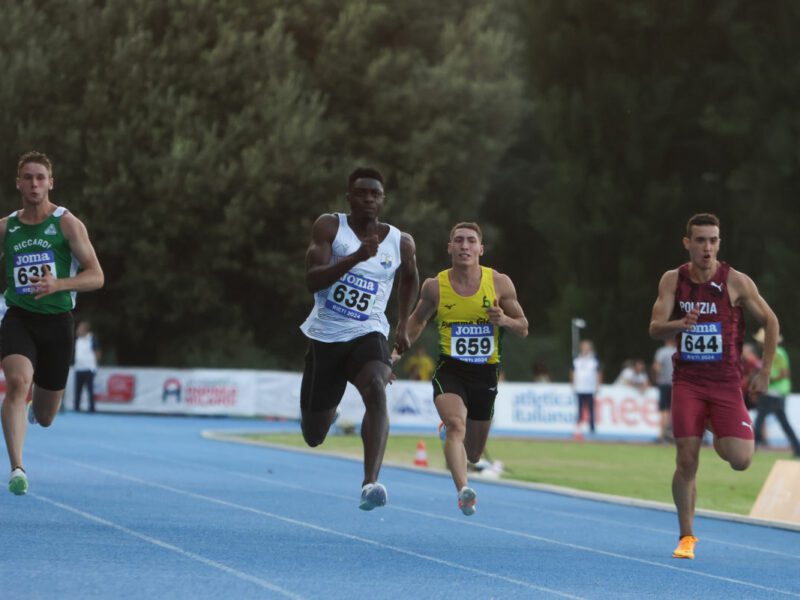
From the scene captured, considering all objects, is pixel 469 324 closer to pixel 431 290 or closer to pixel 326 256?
pixel 431 290

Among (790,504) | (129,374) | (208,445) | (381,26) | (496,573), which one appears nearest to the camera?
(496,573)

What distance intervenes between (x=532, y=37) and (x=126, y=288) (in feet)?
50.9

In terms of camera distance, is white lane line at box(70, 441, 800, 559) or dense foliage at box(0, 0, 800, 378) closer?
white lane line at box(70, 441, 800, 559)

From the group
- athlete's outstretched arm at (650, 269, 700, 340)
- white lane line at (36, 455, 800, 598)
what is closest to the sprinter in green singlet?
white lane line at (36, 455, 800, 598)

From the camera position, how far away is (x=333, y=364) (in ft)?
36.1

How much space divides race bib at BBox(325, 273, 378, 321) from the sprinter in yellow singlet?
42.5 inches

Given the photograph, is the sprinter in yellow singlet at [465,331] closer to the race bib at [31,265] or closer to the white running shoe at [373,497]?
the white running shoe at [373,497]

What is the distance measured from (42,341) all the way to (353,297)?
2.18 meters

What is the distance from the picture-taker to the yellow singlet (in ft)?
39.5

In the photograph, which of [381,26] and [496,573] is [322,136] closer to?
[381,26]

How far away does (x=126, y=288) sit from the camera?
40156 millimetres

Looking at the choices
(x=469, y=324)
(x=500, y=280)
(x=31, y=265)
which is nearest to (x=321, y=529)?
(x=469, y=324)

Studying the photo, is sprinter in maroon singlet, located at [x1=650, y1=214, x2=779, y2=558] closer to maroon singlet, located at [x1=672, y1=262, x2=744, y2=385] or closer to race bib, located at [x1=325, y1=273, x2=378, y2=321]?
maroon singlet, located at [x1=672, y1=262, x2=744, y2=385]

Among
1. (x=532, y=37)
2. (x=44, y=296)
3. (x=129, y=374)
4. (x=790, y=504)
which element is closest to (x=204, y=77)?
(x=129, y=374)
